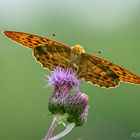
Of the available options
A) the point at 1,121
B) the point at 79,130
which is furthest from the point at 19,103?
the point at 79,130

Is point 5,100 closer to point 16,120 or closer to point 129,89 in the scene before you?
point 16,120

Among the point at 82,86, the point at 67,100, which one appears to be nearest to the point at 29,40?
the point at 67,100

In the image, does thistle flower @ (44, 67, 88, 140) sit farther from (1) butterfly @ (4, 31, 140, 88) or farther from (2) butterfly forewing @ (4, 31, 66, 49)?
(2) butterfly forewing @ (4, 31, 66, 49)

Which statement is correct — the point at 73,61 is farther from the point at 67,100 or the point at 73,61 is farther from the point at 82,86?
the point at 82,86

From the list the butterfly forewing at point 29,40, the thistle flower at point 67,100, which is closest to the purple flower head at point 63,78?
the thistle flower at point 67,100

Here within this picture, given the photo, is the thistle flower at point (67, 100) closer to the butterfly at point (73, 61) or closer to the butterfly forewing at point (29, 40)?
the butterfly at point (73, 61)

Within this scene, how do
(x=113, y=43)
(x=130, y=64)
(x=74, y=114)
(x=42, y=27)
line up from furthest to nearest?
(x=42, y=27) < (x=113, y=43) < (x=130, y=64) < (x=74, y=114)
